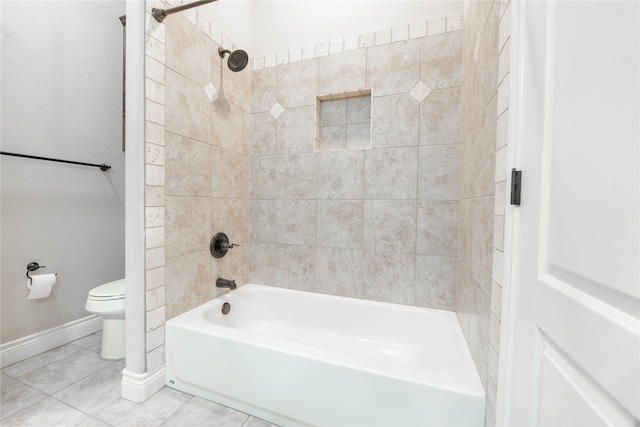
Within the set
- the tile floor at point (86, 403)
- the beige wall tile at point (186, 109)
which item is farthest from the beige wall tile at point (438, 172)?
the tile floor at point (86, 403)

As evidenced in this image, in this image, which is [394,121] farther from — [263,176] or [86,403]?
[86,403]

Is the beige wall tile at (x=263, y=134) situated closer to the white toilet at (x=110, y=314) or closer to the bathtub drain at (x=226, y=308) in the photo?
the bathtub drain at (x=226, y=308)

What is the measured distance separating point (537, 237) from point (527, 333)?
0.85ft

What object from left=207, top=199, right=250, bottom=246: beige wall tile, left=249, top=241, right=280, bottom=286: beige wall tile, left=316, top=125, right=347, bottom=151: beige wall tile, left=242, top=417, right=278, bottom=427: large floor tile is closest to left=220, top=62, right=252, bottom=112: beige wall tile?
left=316, top=125, right=347, bottom=151: beige wall tile

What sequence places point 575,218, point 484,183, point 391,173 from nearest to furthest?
point 575,218, point 484,183, point 391,173

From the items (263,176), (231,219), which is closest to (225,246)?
(231,219)

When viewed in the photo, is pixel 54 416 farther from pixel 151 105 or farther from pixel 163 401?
pixel 151 105

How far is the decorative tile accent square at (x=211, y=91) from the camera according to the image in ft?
5.77

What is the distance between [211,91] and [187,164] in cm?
55

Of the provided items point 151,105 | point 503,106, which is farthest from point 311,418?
point 151,105

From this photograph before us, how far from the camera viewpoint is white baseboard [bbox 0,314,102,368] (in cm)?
168

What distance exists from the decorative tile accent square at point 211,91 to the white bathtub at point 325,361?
1.38m

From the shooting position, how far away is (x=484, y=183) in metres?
1.06

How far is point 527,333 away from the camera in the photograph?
0.71 meters
